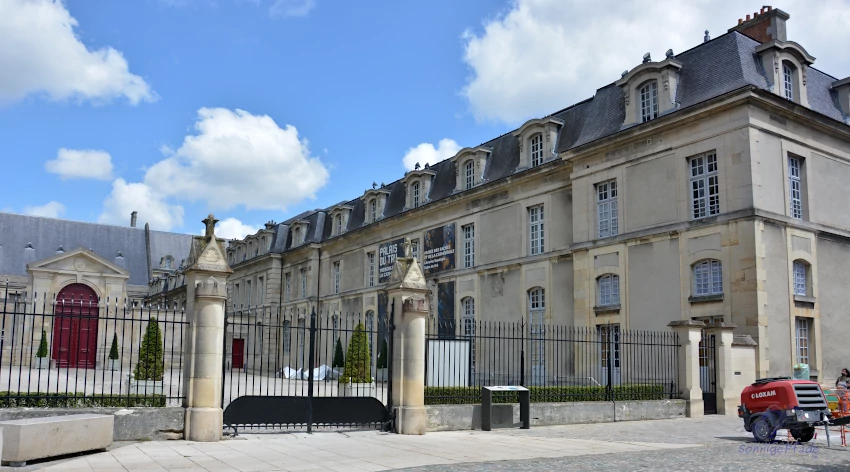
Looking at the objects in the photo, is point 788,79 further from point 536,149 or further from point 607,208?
point 536,149

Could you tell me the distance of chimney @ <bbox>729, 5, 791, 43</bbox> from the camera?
21.9m

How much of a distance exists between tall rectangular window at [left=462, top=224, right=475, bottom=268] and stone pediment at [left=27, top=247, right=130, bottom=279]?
24.0 m

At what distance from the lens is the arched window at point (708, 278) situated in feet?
64.1

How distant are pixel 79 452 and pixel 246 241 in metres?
45.1

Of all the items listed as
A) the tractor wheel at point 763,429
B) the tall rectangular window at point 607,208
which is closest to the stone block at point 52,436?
the tractor wheel at point 763,429

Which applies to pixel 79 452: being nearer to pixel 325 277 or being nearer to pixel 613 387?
pixel 613 387

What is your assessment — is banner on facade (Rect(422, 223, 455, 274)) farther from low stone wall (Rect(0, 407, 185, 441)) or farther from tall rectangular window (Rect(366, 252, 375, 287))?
low stone wall (Rect(0, 407, 185, 441))

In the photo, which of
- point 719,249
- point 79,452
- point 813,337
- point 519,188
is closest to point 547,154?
point 519,188

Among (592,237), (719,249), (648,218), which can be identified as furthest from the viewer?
(592,237)

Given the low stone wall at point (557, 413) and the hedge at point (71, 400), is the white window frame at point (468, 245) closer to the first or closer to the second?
the low stone wall at point (557, 413)

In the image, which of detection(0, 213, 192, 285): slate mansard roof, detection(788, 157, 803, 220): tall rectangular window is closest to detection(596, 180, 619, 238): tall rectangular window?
detection(788, 157, 803, 220): tall rectangular window

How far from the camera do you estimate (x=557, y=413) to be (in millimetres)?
15453

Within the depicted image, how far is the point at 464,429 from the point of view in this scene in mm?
13992

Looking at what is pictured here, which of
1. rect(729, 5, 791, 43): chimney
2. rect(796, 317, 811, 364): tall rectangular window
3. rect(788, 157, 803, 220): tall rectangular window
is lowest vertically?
rect(796, 317, 811, 364): tall rectangular window
